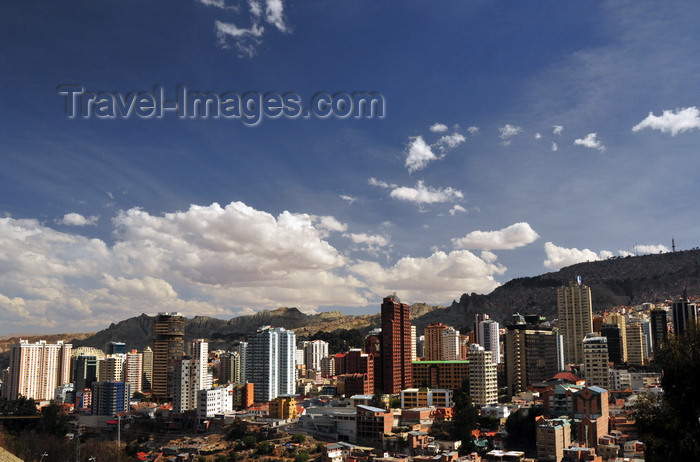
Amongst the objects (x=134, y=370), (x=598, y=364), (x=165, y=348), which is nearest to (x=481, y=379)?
(x=598, y=364)

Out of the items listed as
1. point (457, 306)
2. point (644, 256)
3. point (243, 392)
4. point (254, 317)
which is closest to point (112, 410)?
point (243, 392)

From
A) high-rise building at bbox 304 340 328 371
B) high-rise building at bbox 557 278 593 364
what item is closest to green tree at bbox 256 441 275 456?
high-rise building at bbox 557 278 593 364

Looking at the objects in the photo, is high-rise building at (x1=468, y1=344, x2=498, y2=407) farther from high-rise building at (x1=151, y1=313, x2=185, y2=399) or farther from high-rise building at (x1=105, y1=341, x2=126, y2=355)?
high-rise building at (x1=105, y1=341, x2=126, y2=355)

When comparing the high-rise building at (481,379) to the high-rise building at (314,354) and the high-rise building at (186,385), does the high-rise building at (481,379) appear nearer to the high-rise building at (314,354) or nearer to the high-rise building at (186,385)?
the high-rise building at (186,385)

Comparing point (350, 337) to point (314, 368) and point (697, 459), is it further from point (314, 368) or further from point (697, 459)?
point (697, 459)


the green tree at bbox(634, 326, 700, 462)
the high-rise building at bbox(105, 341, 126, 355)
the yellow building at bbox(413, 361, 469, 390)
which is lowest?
the yellow building at bbox(413, 361, 469, 390)

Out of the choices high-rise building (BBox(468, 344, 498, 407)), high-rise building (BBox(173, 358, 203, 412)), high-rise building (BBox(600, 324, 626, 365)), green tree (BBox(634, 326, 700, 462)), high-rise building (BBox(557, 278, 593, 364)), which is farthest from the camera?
high-rise building (BBox(557, 278, 593, 364))

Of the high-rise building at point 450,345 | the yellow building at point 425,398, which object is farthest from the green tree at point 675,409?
the high-rise building at point 450,345
